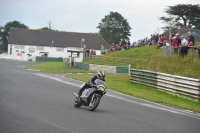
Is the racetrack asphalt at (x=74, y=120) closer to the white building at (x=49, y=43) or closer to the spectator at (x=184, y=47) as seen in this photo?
the spectator at (x=184, y=47)

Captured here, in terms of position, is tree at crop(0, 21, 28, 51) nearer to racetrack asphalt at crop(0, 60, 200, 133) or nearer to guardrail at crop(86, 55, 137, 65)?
guardrail at crop(86, 55, 137, 65)

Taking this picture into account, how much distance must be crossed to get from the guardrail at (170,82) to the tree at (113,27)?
96.7 m

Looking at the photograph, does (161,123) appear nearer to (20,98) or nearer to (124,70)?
(20,98)

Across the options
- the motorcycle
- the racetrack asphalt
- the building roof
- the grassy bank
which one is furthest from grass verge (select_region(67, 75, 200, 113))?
the building roof

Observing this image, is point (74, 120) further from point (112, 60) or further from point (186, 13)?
point (186, 13)

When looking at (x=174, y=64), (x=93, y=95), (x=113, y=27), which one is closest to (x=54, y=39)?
(x=113, y=27)

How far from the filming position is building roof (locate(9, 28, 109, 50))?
358 ft

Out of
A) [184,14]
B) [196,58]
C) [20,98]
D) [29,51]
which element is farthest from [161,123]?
[29,51]

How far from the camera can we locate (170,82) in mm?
24672

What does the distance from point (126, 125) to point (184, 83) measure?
37.9ft

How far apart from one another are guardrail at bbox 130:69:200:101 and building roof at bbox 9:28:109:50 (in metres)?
79.3

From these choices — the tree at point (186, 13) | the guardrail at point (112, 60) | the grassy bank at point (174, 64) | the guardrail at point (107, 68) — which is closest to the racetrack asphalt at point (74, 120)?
the grassy bank at point (174, 64)

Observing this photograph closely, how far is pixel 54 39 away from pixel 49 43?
2.22 metres

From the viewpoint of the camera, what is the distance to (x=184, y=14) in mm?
84562
